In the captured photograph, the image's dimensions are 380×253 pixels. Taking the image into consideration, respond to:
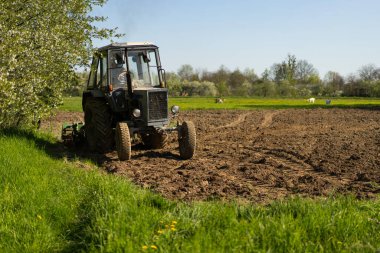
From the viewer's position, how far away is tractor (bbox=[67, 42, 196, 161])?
31.3 feet

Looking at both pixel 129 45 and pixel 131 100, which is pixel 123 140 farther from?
pixel 129 45

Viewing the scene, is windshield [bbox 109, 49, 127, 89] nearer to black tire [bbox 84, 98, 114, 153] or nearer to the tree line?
black tire [bbox 84, 98, 114, 153]

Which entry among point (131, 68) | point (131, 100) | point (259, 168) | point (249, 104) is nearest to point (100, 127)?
point (131, 100)

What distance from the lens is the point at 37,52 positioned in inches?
389

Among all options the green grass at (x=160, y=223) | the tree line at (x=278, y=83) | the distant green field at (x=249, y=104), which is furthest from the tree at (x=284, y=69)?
the green grass at (x=160, y=223)

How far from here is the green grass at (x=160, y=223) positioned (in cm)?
367

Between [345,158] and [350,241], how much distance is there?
19.9ft

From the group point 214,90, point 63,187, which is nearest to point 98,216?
point 63,187

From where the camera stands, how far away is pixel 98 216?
427 cm

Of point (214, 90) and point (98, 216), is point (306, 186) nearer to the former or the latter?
point (98, 216)

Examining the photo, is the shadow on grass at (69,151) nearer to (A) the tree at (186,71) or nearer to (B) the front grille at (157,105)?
(B) the front grille at (157,105)

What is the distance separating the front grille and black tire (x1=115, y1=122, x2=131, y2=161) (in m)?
0.79

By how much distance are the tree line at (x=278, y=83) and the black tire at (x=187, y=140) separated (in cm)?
5106

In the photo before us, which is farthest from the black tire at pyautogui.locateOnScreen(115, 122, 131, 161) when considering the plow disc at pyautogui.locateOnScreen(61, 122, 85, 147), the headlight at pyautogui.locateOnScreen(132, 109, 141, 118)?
the plow disc at pyautogui.locateOnScreen(61, 122, 85, 147)
